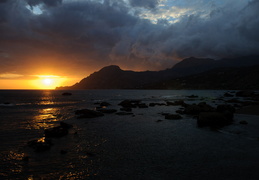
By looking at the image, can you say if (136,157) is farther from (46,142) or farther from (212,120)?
(212,120)

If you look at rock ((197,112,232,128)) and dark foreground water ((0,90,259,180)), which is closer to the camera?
dark foreground water ((0,90,259,180))

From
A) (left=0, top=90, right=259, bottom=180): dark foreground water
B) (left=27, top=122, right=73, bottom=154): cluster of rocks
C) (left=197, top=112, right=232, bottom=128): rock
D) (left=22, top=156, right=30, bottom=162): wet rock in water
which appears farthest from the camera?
(left=197, top=112, right=232, bottom=128): rock

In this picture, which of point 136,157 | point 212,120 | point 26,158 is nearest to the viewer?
point 26,158

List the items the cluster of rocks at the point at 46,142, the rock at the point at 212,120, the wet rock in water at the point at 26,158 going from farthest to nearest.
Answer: the rock at the point at 212,120 < the cluster of rocks at the point at 46,142 < the wet rock in water at the point at 26,158

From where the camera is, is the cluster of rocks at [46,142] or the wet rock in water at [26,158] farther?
the cluster of rocks at [46,142]

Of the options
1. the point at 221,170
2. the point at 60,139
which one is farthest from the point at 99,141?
the point at 221,170

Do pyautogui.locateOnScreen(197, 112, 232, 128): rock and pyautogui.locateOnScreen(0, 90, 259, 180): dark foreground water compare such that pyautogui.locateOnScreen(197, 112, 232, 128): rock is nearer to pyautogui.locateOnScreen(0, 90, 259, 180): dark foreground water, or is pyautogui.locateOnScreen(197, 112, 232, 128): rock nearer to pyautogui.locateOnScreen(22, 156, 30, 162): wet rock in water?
pyautogui.locateOnScreen(0, 90, 259, 180): dark foreground water

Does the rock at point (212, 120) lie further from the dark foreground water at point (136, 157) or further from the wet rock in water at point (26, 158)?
the wet rock in water at point (26, 158)

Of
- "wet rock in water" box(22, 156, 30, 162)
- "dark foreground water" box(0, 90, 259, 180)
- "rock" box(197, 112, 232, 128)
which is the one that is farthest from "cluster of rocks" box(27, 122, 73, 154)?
"rock" box(197, 112, 232, 128)

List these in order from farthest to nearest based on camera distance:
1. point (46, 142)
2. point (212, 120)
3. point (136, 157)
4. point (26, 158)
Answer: point (212, 120) → point (46, 142) → point (136, 157) → point (26, 158)

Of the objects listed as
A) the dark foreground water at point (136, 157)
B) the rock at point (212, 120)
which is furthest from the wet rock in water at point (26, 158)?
the rock at point (212, 120)

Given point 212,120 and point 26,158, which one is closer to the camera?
point 26,158

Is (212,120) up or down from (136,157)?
up

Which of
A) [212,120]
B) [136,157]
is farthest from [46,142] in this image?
[212,120]
